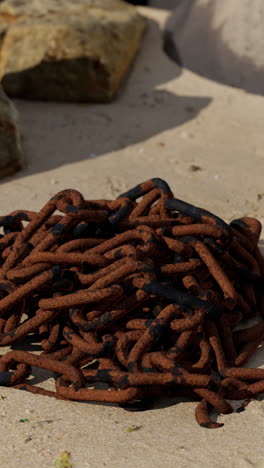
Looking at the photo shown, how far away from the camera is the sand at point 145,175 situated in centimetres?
213

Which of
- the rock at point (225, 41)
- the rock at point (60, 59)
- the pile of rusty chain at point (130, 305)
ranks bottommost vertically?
the rock at point (60, 59)

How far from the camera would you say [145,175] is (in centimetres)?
534

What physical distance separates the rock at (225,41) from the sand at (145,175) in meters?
0.19

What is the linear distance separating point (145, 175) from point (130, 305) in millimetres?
2822

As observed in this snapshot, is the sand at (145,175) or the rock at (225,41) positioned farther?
the rock at (225,41)

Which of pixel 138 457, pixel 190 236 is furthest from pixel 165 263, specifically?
pixel 138 457

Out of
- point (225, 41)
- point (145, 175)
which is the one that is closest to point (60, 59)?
point (225, 41)

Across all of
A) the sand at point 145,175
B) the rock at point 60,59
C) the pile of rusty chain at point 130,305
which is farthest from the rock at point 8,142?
the pile of rusty chain at point 130,305

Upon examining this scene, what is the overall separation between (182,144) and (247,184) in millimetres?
1042

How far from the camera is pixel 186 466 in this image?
2.05 metres

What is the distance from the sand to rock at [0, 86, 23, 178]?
11 centimetres

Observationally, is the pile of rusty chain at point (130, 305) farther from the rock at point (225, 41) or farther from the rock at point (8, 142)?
the rock at point (225, 41)

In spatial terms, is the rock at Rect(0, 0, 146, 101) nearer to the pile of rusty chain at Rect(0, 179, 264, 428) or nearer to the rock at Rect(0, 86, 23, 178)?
the rock at Rect(0, 86, 23, 178)

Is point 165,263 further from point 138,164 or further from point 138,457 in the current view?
point 138,164
